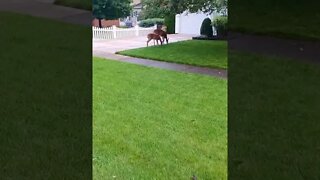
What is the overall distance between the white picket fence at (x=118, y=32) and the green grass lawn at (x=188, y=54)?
33 cm

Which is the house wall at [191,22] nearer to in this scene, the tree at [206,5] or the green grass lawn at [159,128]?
the tree at [206,5]

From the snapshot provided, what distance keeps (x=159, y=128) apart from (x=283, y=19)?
311 centimetres

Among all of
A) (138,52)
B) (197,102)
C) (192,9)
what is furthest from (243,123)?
(192,9)

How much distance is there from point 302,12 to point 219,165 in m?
3.65

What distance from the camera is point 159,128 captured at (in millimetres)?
3553

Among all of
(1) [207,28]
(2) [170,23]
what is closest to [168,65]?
(2) [170,23]

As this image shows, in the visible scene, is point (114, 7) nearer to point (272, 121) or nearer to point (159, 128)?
point (159, 128)

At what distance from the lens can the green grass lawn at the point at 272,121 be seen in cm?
271

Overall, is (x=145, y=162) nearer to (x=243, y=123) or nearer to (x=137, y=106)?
(x=243, y=123)
